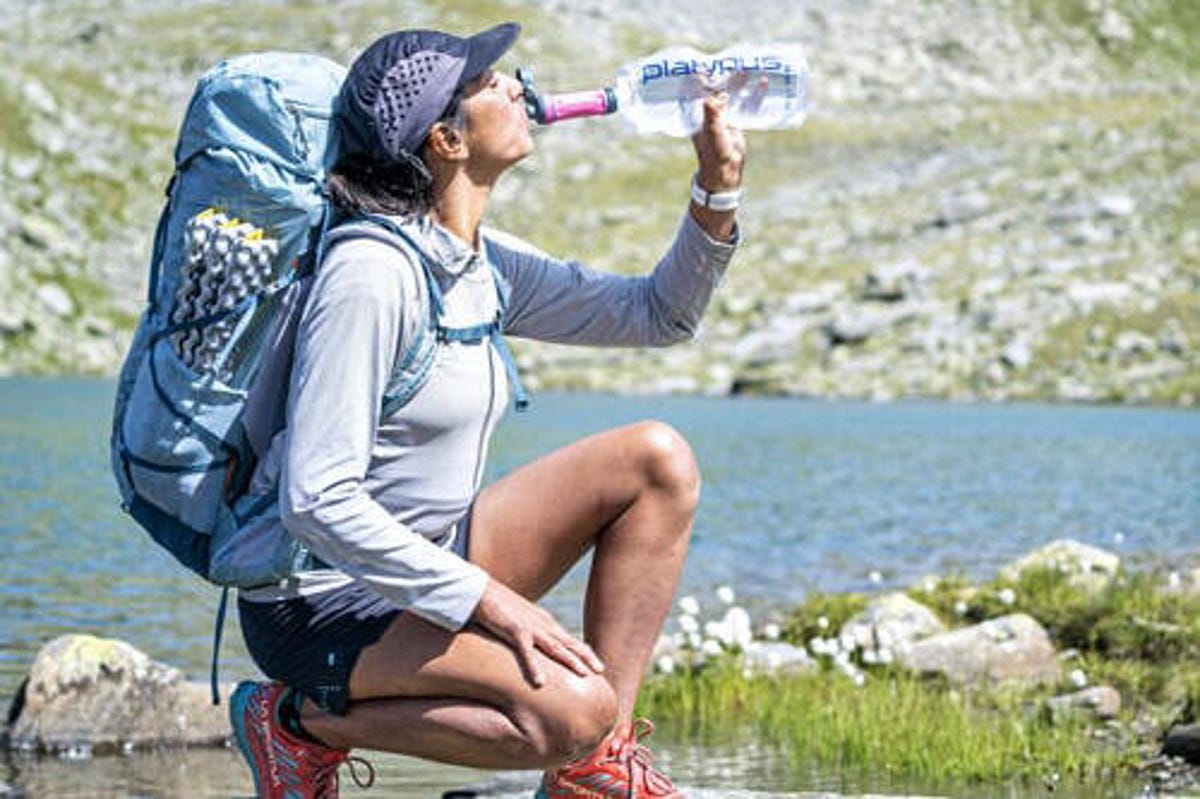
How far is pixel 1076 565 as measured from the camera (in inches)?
579

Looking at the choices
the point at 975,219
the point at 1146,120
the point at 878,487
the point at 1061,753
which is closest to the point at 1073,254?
the point at 975,219

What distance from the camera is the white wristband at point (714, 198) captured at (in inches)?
252

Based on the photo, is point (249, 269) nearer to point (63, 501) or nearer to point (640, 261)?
point (63, 501)

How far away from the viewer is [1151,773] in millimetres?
9148

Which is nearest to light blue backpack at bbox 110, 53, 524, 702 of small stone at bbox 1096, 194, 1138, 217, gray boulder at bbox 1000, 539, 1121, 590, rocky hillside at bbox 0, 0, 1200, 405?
gray boulder at bbox 1000, 539, 1121, 590

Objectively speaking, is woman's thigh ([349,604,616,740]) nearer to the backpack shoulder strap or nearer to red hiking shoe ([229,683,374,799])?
red hiking shoe ([229,683,374,799])

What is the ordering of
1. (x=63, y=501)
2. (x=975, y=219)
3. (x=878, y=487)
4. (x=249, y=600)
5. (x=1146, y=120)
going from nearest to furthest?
(x=249, y=600), (x=63, y=501), (x=878, y=487), (x=975, y=219), (x=1146, y=120)

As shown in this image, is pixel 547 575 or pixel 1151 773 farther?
pixel 1151 773

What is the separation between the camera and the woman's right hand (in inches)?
223

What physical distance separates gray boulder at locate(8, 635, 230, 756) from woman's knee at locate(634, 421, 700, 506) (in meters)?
4.65

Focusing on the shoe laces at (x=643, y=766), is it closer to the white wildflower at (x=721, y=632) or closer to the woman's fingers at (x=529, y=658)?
the woman's fingers at (x=529, y=658)

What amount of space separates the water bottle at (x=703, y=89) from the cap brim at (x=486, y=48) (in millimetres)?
453

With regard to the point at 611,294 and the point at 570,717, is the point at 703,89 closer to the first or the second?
the point at 611,294

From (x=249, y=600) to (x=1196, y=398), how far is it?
4854 cm
